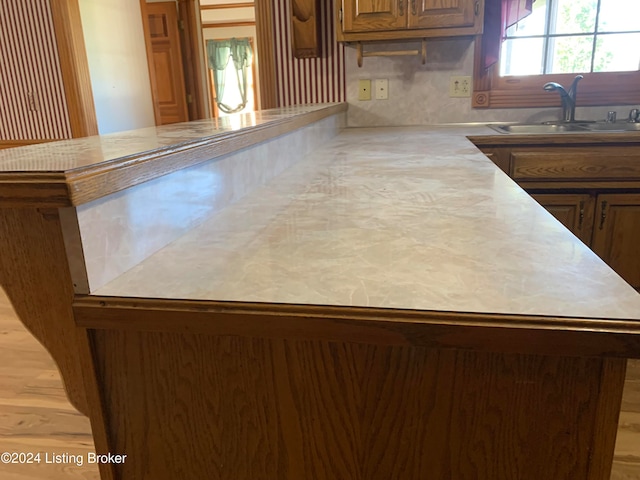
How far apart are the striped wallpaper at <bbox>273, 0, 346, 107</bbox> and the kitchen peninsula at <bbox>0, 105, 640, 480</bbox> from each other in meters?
2.29

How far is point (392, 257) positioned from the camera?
0.73 metres

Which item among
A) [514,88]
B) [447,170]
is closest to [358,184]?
[447,170]

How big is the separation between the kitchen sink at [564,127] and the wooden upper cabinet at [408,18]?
1.85ft

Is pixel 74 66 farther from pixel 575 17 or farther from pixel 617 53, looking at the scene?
pixel 617 53

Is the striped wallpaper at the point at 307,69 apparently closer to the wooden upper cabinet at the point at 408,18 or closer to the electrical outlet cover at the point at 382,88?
the electrical outlet cover at the point at 382,88

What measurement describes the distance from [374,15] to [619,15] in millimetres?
1420

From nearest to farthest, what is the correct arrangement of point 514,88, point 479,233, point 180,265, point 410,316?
point 410,316, point 180,265, point 479,233, point 514,88

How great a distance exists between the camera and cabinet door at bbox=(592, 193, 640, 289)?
2.24 metres

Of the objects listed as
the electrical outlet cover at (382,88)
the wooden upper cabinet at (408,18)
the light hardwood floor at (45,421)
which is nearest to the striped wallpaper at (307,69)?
the electrical outlet cover at (382,88)

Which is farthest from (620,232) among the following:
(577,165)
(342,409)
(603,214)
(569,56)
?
(342,409)

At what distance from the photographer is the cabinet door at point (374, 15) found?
92.6 inches

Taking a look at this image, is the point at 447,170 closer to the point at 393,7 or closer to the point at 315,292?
the point at 315,292

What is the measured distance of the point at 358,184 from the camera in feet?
4.21

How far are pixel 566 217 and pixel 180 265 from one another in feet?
6.78
